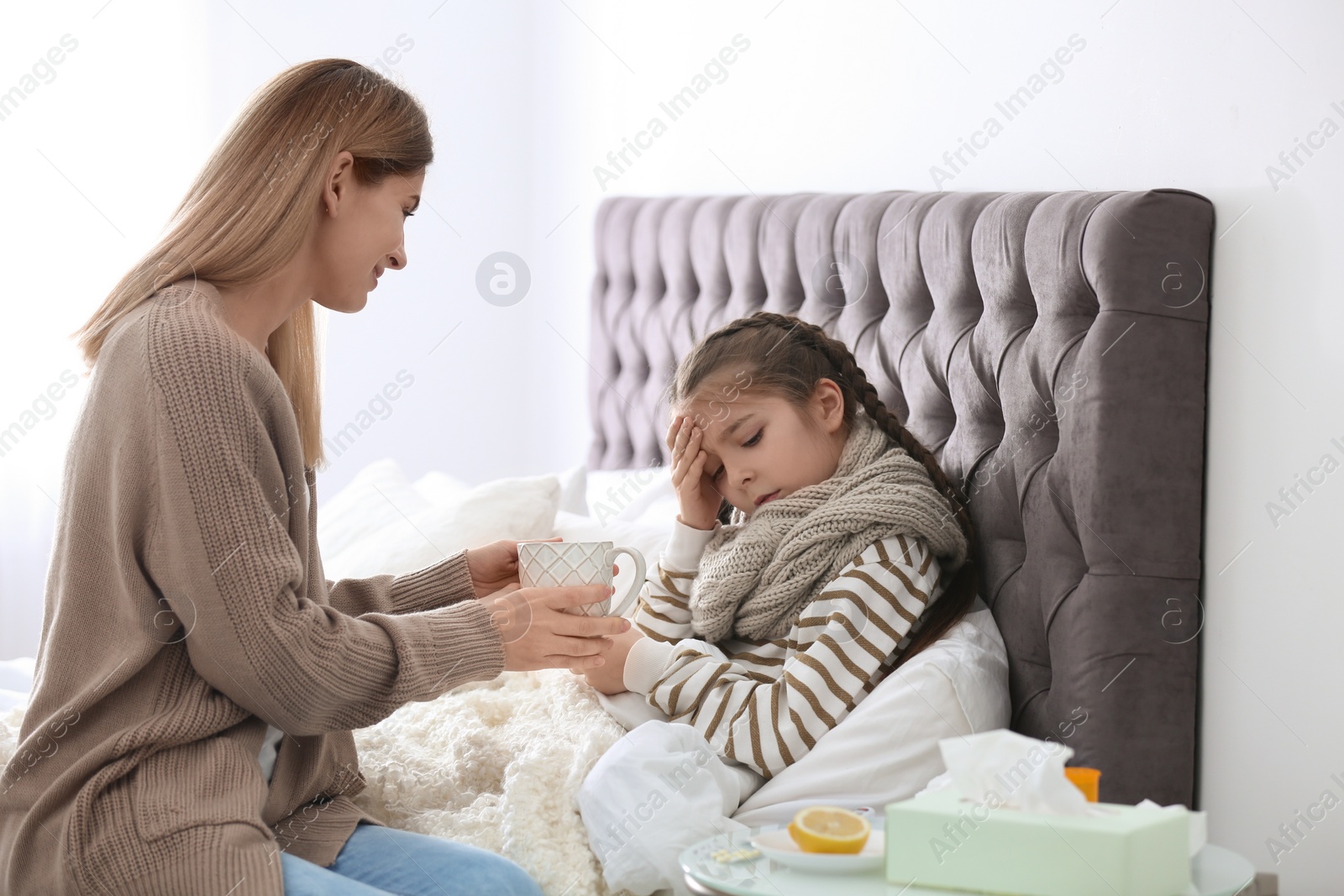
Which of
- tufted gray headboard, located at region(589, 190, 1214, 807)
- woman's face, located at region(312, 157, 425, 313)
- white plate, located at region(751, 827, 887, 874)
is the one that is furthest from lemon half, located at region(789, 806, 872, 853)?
woman's face, located at region(312, 157, 425, 313)

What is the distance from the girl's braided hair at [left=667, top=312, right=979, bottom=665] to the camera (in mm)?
1533

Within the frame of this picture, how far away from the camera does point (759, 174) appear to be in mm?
2512

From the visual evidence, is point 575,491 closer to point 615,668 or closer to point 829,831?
point 615,668

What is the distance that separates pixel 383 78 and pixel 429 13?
2517 mm

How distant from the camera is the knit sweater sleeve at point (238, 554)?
3.41 ft


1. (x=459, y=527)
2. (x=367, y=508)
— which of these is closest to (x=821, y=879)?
(x=459, y=527)

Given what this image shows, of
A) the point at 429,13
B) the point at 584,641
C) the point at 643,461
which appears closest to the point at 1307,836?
the point at 584,641

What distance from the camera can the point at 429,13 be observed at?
361cm

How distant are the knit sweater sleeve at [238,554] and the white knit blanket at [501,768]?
226 millimetres

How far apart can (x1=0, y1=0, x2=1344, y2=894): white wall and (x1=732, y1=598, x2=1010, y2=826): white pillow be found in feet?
0.91

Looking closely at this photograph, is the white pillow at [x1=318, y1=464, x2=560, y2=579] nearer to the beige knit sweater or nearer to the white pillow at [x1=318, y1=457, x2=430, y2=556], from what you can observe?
the white pillow at [x1=318, y1=457, x2=430, y2=556]

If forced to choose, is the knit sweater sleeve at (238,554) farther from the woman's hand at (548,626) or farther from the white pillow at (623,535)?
Answer: the white pillow at (623,535)

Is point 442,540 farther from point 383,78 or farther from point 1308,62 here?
point 1308,62

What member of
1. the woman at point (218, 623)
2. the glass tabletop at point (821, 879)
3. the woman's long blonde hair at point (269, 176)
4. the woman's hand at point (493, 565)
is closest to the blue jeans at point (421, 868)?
the woman at point (218, 623)
